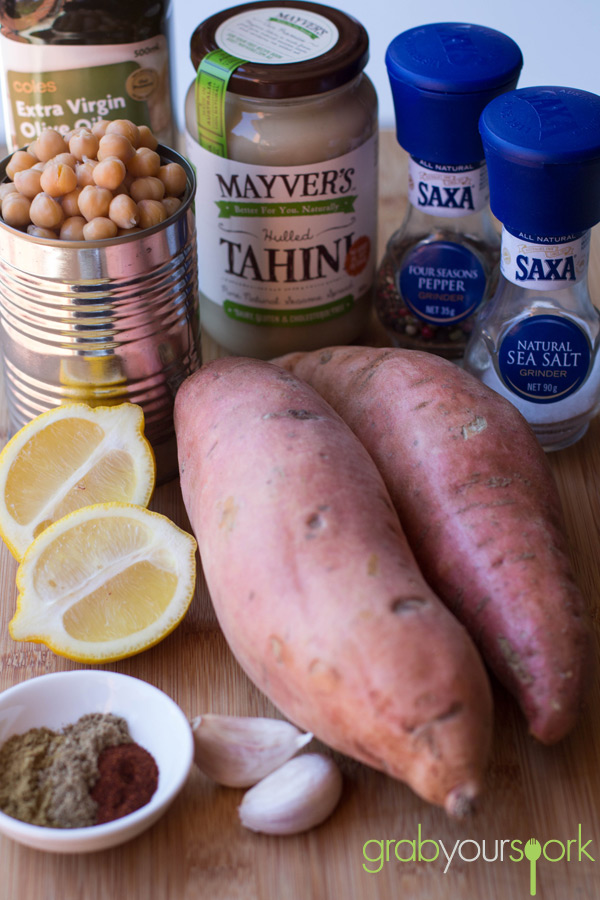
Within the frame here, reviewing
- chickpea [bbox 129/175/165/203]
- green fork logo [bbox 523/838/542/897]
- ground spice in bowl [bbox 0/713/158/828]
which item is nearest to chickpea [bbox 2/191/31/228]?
chickpea [bbox 129/175/165/203]

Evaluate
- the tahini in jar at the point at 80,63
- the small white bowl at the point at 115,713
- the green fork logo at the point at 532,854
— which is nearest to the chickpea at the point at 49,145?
the tahini in jar at the point at 80,63

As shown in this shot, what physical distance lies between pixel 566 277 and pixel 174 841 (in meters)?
0.66

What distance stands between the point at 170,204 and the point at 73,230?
106 millimetres

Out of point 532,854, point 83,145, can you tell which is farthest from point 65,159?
point 532,854

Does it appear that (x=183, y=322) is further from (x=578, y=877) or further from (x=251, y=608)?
(x=578, y=877)

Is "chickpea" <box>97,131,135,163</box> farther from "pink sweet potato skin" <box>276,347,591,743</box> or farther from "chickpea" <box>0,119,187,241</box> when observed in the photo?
"pink sweet potato skin" <box>276,347,591,743</box>

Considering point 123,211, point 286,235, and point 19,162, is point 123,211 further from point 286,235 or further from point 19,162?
point 286,235

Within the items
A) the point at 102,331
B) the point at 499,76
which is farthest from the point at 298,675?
the point at 499,76

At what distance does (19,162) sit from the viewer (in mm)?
962

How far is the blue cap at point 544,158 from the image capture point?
87 centimetres

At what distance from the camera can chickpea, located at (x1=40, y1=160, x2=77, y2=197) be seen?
90 cm

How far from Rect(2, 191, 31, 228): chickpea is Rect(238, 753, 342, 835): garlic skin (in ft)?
1.90

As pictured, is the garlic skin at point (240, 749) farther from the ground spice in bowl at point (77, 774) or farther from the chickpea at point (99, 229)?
the chickpea at point (99, 229)

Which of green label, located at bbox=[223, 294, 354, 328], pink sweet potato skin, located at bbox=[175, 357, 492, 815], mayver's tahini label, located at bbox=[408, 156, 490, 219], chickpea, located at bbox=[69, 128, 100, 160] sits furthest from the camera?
green label, located at bbox=[223, 294, 354, 328]
